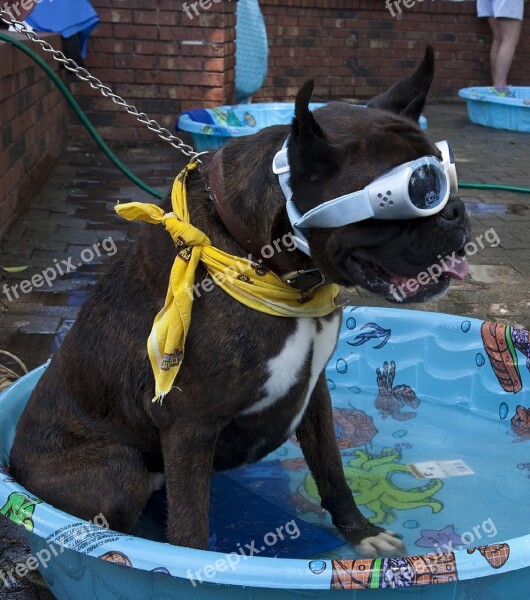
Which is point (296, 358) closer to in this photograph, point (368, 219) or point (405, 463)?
point (368, 219)

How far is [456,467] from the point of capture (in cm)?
328

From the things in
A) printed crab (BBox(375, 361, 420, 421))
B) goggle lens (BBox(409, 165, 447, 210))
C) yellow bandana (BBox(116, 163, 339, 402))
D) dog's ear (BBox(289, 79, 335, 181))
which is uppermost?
dog's ear (BBox(289, 79, 335, 181))

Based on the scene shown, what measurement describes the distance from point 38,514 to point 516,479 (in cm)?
184

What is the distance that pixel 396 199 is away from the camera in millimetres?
1848

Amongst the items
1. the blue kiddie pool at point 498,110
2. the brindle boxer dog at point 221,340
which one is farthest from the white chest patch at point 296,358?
the blue kiddie pool at point 498,110

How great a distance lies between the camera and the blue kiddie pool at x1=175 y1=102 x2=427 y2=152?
6.64m

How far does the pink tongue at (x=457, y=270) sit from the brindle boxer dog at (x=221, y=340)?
0.11 feet

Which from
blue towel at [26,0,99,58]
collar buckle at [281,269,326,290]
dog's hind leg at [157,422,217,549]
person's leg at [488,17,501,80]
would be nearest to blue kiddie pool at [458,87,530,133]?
person's leg at [488,17,501,80]

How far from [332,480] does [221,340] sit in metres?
0.76

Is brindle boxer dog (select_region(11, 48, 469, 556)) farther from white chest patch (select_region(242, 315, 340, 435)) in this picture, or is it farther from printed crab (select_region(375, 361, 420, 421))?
printed crab (select_region(375, 361, 420, 421))

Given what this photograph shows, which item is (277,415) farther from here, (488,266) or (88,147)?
(88,147)

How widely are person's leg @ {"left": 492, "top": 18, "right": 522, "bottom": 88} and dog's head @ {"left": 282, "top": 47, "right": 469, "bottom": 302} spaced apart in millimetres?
9675

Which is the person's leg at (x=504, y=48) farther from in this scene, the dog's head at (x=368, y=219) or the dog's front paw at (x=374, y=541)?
the dog's head at (x=368, y=219)

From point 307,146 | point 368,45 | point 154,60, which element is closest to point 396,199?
point 307,146
